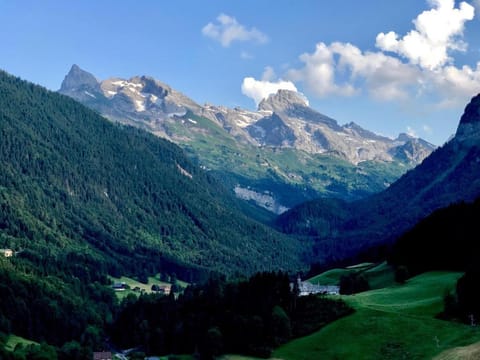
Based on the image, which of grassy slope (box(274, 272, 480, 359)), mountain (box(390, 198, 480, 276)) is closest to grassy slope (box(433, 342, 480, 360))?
grassy slope (box(274, 272, 480, 359))

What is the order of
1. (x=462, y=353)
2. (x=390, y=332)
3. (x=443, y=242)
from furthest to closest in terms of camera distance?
(x=443, y=242) < (x=390, y=332) < (x=462, y=353)

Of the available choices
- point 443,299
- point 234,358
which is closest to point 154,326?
point 234,358

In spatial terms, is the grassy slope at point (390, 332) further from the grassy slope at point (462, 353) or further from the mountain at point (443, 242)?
the mountain at point (443, 242)

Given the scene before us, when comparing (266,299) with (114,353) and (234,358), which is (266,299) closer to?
(234,358)

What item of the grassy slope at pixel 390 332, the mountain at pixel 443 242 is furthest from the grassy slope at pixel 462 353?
the mountain at pixel 443 242

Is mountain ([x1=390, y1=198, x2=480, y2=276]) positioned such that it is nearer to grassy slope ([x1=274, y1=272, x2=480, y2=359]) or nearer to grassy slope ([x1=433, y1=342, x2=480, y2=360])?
grassy slope ([x1=274, y1=272, x2=480, y2=359])

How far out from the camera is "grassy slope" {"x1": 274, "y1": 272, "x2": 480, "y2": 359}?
10200cm

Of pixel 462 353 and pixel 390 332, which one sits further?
pixel 390 332

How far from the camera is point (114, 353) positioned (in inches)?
7151

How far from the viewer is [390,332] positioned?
11138cm

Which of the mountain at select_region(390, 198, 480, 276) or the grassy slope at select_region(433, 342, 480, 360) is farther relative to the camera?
the mountain at select_region(390, 198, 480, 276)

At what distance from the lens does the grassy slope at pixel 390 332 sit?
102000mm

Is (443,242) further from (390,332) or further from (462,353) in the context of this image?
(462,353)

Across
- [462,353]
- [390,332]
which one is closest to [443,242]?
[390,332]
